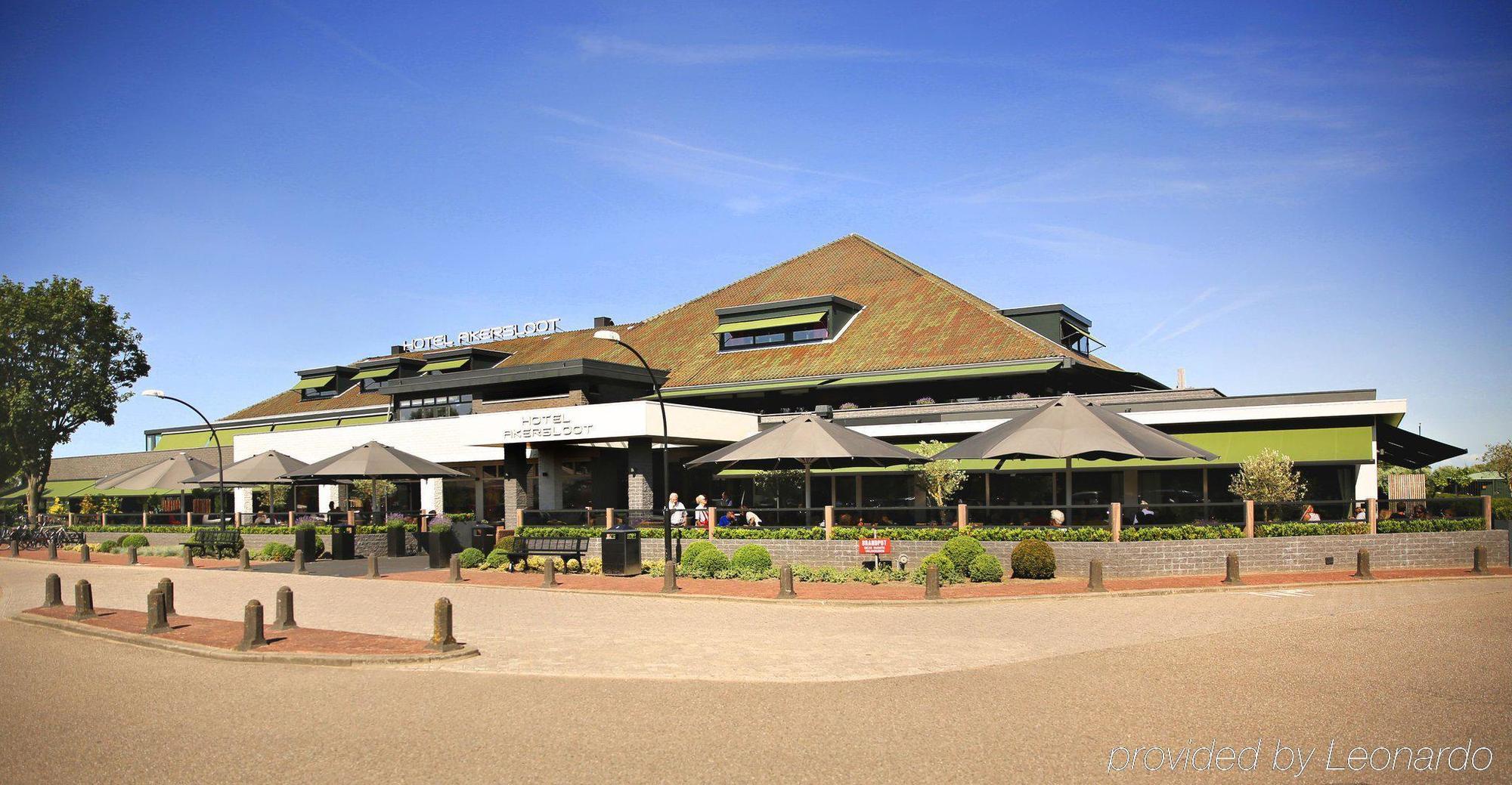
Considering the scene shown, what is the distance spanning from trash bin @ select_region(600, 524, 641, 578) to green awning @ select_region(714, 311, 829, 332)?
774 inches

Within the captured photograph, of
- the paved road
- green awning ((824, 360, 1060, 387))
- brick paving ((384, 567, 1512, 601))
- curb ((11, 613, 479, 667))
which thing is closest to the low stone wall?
brick paving ((384, 567, 1512, 601))

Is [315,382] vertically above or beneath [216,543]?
above

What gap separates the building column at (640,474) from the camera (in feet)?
109

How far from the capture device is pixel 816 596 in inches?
748

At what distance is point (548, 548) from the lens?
25328 millimetres

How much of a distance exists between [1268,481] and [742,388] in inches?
770

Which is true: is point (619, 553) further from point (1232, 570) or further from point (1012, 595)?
point (1232, 570)

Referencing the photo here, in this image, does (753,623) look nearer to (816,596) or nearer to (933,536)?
(816,596)

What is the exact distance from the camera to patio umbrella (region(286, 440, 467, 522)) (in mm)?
29578

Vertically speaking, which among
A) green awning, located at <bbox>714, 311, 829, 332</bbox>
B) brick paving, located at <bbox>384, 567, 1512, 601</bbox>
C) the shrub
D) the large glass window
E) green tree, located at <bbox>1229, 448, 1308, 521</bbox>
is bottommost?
the shrub

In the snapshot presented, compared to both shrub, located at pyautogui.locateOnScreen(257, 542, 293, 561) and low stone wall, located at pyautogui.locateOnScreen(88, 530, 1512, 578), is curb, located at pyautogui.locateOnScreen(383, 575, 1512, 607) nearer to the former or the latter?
low stone wall, located at pyautogui.locateOnScreen(88, 530, 1512, 578)

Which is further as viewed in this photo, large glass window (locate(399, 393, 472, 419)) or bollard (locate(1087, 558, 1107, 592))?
large glass window (locate(399, 393, 472, 419))

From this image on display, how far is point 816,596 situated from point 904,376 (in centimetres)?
1839

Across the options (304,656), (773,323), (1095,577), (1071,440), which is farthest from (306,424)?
(1095,577)
